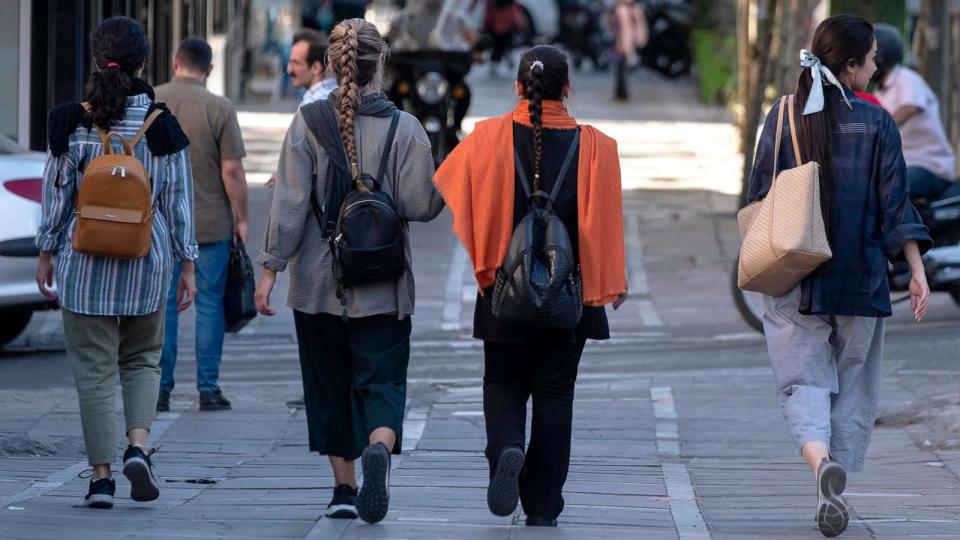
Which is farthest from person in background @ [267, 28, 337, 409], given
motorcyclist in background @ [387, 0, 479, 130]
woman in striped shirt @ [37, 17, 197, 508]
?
motorcyclist in background @ [387, 0, 479, 130]

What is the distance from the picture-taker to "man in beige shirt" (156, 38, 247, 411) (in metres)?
8.84

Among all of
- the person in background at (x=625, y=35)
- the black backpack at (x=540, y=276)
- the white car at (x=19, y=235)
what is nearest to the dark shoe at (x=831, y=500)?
the black backpack at (x=540, y=276)

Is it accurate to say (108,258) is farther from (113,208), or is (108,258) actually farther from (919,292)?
(919,292)

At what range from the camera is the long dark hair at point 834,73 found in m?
5.97

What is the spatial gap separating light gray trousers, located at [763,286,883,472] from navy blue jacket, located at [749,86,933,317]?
104 mm

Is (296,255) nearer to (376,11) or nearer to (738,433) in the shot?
(738,433)

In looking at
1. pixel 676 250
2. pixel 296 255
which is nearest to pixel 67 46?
pixel 676 250

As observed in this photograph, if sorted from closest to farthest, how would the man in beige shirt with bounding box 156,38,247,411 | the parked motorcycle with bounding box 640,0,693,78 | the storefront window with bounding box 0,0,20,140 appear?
the man in beige shirt with bounding box 156,38,247,411
the storefront window with bounding box 0,0,20,140
the parked motorcycle with bounding box 640,0,693,78

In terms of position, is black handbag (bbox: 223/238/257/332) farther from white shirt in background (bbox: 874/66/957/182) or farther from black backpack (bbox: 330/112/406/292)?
white shirt in background (bbox: 874/66/957/182)

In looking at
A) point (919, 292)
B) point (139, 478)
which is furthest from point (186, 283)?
point (919, 292)

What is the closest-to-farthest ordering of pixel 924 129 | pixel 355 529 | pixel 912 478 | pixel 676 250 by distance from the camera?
pixel 355 529 → pixel 912 478 → pixel 924 129 → pixel 676 250

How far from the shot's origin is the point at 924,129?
11.5m

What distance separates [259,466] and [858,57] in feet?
10.1

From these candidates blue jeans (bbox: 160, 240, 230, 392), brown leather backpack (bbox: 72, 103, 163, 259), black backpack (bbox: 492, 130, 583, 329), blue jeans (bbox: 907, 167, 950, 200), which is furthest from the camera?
blue jeans (bbox: 907, 167, 950, 200)
